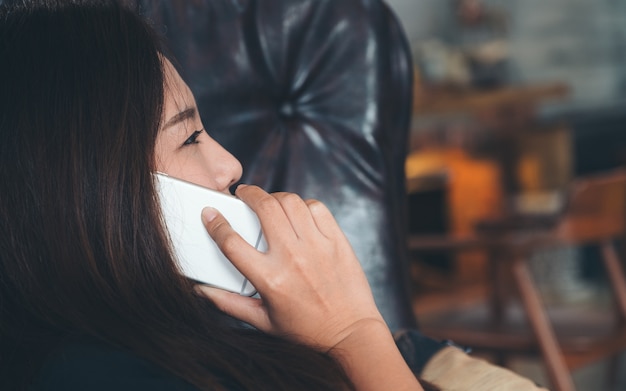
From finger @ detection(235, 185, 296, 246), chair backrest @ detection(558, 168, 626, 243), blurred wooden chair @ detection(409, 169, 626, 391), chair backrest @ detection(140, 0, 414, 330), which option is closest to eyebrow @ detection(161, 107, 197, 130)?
finger @ detection(235, 185, 296, 246)

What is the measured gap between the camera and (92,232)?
2.44 feet

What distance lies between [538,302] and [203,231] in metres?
1.70

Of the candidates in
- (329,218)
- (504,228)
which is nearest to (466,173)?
(504,228)

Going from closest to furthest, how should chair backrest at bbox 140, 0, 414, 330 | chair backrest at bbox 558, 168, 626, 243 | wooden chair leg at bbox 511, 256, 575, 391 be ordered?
chair backrest at bbox 140, 0, 414, 330 → wooden chair leg at bbox 511, 256, 575, 391 → chair backrest at bbox 558, 168, 626, 243

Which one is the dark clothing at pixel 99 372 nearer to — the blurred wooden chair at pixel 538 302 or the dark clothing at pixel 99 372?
the dark clothing at pixel 99 372

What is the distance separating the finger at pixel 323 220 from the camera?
82cm

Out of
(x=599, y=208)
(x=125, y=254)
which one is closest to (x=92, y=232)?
(x=125, y=254)

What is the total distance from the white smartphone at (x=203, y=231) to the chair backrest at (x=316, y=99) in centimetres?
27

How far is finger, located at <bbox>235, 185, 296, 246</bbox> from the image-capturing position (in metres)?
0.80

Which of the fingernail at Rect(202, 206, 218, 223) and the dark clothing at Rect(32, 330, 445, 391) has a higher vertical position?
the fingernail at Rect(202, 206, 218, 223)

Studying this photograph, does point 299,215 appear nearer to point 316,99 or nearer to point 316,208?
point 316,208

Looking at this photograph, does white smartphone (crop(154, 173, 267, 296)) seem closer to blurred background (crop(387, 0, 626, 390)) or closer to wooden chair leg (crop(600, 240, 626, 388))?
wooden chair leg (crop(600, 240, 626, 388))

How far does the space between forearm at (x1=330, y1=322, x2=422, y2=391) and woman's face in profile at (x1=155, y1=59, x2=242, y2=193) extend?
222mm

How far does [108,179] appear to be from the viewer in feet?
2.44
